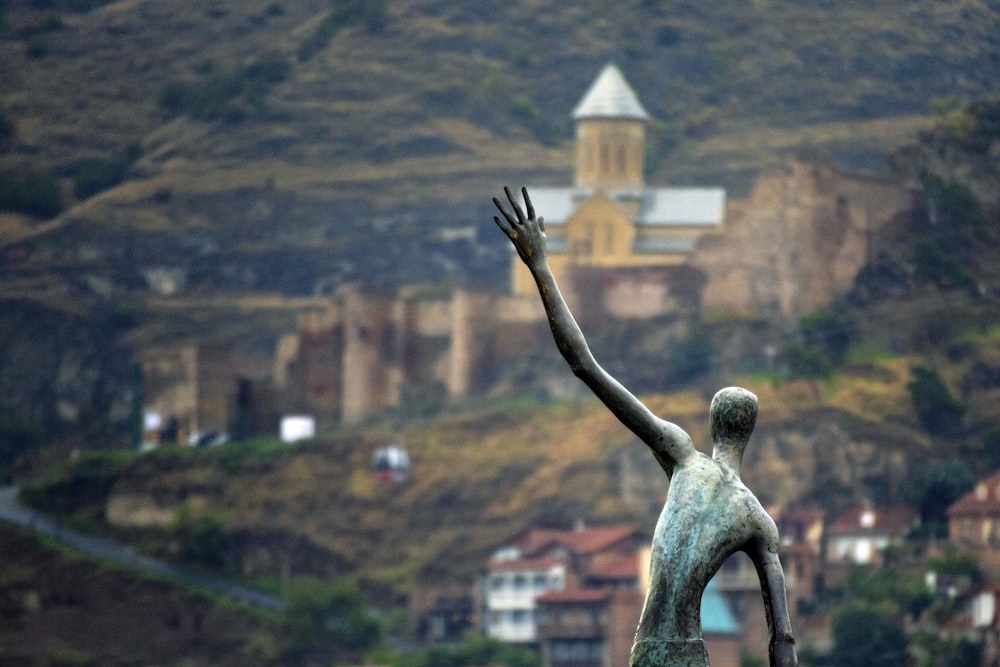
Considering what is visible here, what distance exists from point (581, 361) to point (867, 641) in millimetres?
58693

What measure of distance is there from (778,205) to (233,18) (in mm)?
48293

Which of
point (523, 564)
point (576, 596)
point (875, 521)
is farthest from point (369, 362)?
point (875, 521)

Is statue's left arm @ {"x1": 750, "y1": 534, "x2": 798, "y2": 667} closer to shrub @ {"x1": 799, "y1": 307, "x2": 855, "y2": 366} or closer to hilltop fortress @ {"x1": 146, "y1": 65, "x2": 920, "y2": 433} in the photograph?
shrub @ {"x1": 799, "y1": 307, "x2": 855, "y2": 366}

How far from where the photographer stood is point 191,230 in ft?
345

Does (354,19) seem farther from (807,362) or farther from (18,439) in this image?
(807,362)

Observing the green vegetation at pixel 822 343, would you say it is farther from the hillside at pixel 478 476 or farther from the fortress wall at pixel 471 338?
the fortress wall at pixel 471 338

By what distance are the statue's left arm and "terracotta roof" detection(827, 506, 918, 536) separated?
2588 inches

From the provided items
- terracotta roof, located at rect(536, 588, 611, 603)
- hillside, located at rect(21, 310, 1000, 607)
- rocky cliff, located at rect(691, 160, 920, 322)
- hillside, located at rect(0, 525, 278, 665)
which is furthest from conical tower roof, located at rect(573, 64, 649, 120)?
hillside, located at rect(0, 525, 278, 665)

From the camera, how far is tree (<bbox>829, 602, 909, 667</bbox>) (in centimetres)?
6594

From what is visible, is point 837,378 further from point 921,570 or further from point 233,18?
point 233,18

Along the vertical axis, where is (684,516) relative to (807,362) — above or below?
below

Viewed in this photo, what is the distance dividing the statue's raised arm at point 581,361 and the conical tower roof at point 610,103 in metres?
82.9

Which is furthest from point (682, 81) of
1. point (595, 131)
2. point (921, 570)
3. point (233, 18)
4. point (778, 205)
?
point (921, 570)

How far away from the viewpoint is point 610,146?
9238cm
